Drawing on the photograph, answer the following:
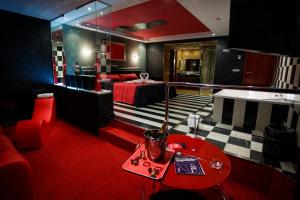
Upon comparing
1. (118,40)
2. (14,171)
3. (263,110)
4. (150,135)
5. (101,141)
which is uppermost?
(118,40)

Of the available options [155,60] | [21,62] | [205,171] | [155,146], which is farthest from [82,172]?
[155,60]

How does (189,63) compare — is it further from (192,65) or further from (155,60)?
(155,60)

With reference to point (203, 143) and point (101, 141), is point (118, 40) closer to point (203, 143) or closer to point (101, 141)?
point (101, 141)

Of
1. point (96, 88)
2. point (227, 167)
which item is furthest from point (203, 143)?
point (96, 88)

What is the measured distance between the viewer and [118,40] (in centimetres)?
749

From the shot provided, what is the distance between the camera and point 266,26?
4.14 feet

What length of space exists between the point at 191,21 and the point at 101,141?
4589 mm

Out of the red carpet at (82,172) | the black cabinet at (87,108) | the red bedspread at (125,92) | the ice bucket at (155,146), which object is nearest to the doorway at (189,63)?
the red bedspread at (125,92)

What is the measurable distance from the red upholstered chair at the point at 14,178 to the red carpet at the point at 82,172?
1.15 feet

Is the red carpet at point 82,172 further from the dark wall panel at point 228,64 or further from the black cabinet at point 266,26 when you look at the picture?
the dark wall panel at point 228,64

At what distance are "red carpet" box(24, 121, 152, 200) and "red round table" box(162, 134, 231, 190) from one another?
82 centimetres

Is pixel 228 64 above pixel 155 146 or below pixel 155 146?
above

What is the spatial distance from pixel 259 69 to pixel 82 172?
6693 mm

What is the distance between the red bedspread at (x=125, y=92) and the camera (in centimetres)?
482
